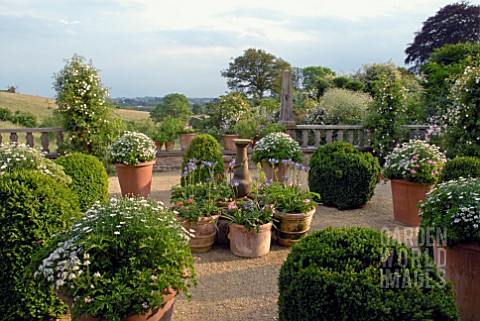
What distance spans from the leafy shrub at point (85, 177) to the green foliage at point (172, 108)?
903cm

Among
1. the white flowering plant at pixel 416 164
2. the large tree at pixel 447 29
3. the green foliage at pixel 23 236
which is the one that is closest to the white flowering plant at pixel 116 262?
the green foliage at pixel 23 236

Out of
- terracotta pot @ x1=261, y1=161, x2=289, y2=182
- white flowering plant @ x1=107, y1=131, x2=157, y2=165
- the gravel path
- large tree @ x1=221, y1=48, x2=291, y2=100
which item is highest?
large tree @ x1=221, y1=48, x2=291, y2=100

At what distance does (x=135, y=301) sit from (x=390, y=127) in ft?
27.5

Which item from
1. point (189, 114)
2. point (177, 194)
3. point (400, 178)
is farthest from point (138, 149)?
point (189, 114)

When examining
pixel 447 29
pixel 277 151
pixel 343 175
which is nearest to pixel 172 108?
pixel 277 151

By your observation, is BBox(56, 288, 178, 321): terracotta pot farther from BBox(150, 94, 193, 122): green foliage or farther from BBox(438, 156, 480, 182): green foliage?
BBox(150, 94, 193, 122): green foliage

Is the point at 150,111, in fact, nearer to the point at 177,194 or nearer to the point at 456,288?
the point at 177,194

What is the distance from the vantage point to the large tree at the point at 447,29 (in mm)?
21025

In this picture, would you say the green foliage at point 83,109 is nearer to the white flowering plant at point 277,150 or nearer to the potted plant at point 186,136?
the potted plant at point 186,136

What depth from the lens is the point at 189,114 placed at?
13953 millimetres

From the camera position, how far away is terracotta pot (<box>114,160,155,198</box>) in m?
6.21

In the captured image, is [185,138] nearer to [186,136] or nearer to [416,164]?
[186,136]

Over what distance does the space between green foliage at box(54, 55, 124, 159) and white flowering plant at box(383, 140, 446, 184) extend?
6081 mm

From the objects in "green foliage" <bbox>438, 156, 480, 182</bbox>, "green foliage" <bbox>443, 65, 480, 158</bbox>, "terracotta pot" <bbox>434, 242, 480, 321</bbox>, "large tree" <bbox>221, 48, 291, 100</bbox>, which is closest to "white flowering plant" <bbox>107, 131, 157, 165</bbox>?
"green foliage" <bbox>438, 156, 480, 182</bbox>
